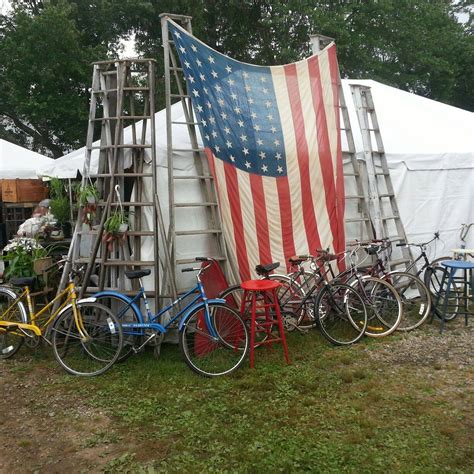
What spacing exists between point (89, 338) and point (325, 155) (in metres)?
3.90

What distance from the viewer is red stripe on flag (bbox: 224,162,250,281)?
603 centimetres

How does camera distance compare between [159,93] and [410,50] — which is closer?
[159,93]

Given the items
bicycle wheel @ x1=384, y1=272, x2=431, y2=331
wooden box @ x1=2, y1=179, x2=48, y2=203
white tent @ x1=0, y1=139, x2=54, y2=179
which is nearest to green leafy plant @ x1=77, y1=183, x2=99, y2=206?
wooden box @ x1=2, y1=179, x2=48, y2=203

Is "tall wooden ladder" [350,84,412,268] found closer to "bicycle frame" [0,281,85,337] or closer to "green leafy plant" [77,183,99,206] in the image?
"green leafy plant" [77,183,99,206]

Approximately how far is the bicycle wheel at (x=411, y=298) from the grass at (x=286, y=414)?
3.89 feet

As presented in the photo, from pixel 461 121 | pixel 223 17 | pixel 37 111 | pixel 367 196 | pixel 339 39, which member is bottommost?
pixel 367 196

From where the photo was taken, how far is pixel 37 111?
17.0 meters

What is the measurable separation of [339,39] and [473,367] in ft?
49.2

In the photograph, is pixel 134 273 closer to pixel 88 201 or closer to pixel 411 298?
pixel 88 201

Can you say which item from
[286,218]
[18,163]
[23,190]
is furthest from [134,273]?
[18,163]

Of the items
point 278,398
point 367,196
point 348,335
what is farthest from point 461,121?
point 278,398

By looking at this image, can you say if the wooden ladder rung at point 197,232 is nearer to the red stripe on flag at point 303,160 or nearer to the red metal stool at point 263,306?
the red metal stool at point 263,306

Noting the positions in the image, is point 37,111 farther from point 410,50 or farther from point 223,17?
point 410,50

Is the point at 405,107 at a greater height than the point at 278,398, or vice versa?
the point at 405,107
